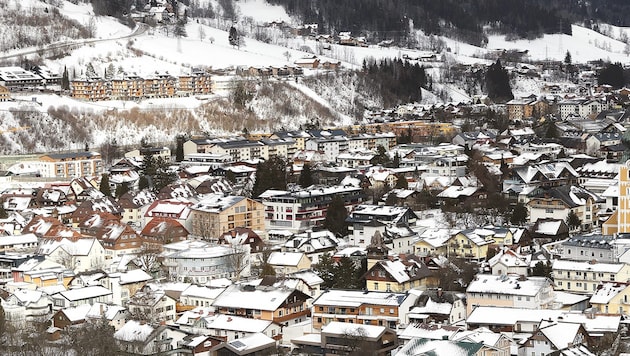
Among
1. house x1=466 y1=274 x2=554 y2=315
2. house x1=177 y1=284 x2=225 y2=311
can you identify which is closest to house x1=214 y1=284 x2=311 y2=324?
house x1=177 y1=284 x2=225 y2=311

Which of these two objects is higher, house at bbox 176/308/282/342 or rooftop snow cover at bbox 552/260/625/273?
rooftop snow cover at bbox 552/260/625/273

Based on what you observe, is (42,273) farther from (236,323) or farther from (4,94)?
(4,94)

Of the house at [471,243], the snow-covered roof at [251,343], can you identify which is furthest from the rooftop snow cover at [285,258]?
the snow-covered roof at [251,343]

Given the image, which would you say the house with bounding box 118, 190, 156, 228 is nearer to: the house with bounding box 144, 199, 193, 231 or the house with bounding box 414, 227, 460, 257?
the house with bounding box 144, 199, 193, 231

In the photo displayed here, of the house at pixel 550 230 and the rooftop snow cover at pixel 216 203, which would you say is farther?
the rooftop snow cover at pixel 216 203

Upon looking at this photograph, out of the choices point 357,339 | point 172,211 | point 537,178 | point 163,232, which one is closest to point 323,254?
point 163,232

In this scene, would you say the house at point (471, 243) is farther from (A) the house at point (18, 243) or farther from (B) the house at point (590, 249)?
(A) the house at point (18, 243)
